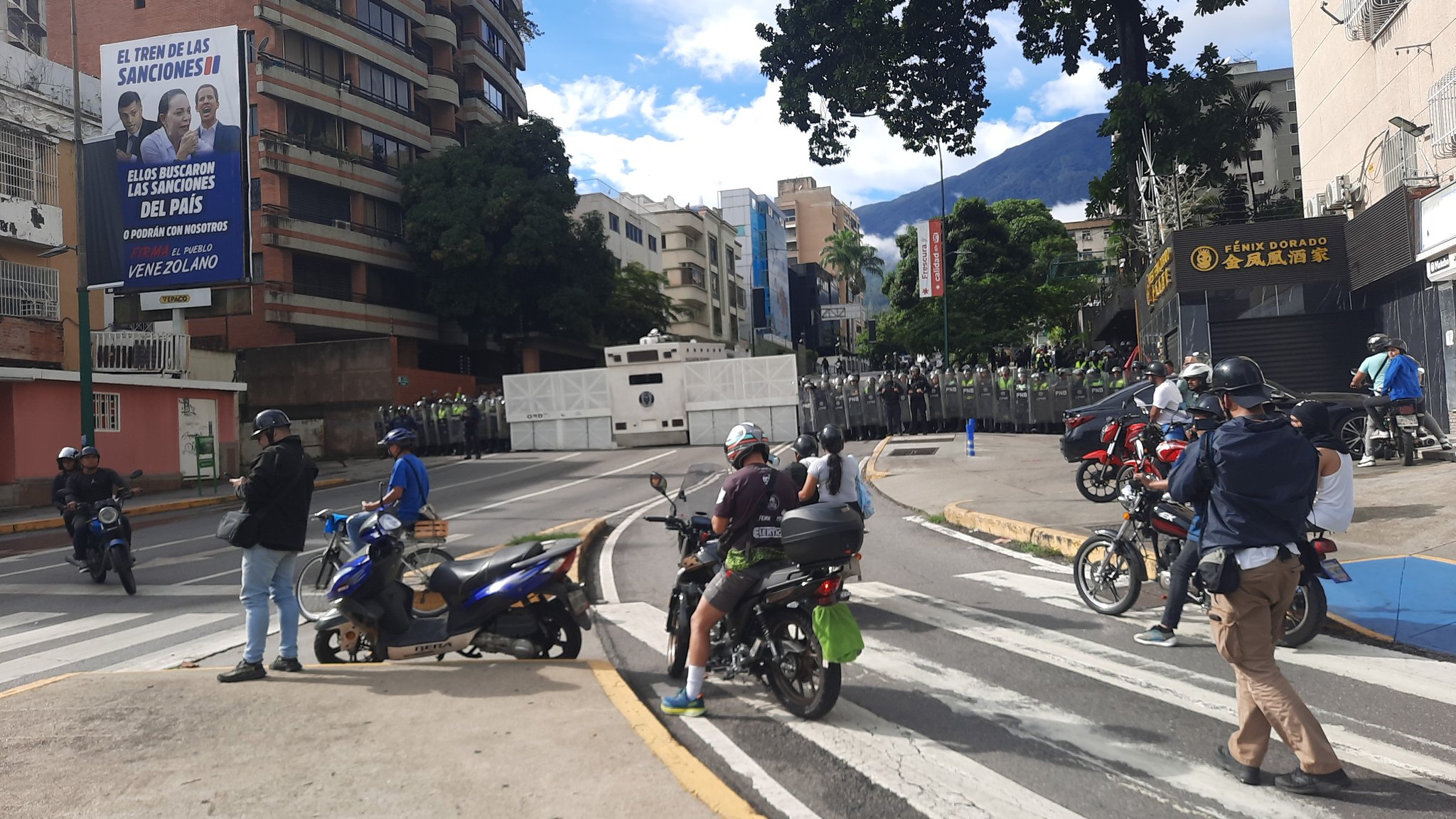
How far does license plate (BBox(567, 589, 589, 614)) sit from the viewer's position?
6172 millimetres

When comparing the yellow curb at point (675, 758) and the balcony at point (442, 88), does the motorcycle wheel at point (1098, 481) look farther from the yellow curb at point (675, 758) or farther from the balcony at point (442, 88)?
the balcony at point (442, 88)

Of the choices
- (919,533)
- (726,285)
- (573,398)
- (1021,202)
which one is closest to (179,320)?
(573,398)

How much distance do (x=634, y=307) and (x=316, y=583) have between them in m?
42.1

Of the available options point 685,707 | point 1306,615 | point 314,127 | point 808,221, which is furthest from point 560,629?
point 808,221

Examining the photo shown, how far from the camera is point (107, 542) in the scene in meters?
10.8

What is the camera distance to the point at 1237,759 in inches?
165

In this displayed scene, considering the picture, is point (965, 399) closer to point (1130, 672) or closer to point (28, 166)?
point (1130, 672)

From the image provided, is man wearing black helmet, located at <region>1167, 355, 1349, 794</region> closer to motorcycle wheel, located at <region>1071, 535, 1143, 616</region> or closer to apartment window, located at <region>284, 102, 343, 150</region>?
motorcycle wheel, located at <region>1071, 535, 1143, 616</region>

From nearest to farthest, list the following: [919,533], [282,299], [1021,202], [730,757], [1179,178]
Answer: [730,757]
[919,533]
[1179,178]
[282,299]
[1021,202]

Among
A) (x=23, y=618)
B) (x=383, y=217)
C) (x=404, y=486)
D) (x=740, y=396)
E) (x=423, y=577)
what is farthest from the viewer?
(x=383, y=217)

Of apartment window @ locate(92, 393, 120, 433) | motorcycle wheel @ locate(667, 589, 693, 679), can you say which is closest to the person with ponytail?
motorcycle wheel @ locate(667, 589, 693, 679)

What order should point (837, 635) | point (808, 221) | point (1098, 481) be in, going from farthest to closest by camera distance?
point (808, 221) < point (1098, 481) < point (837, 635)

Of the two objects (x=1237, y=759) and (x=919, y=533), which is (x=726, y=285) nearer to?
(x=919, y=533)

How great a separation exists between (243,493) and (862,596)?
4726mm
